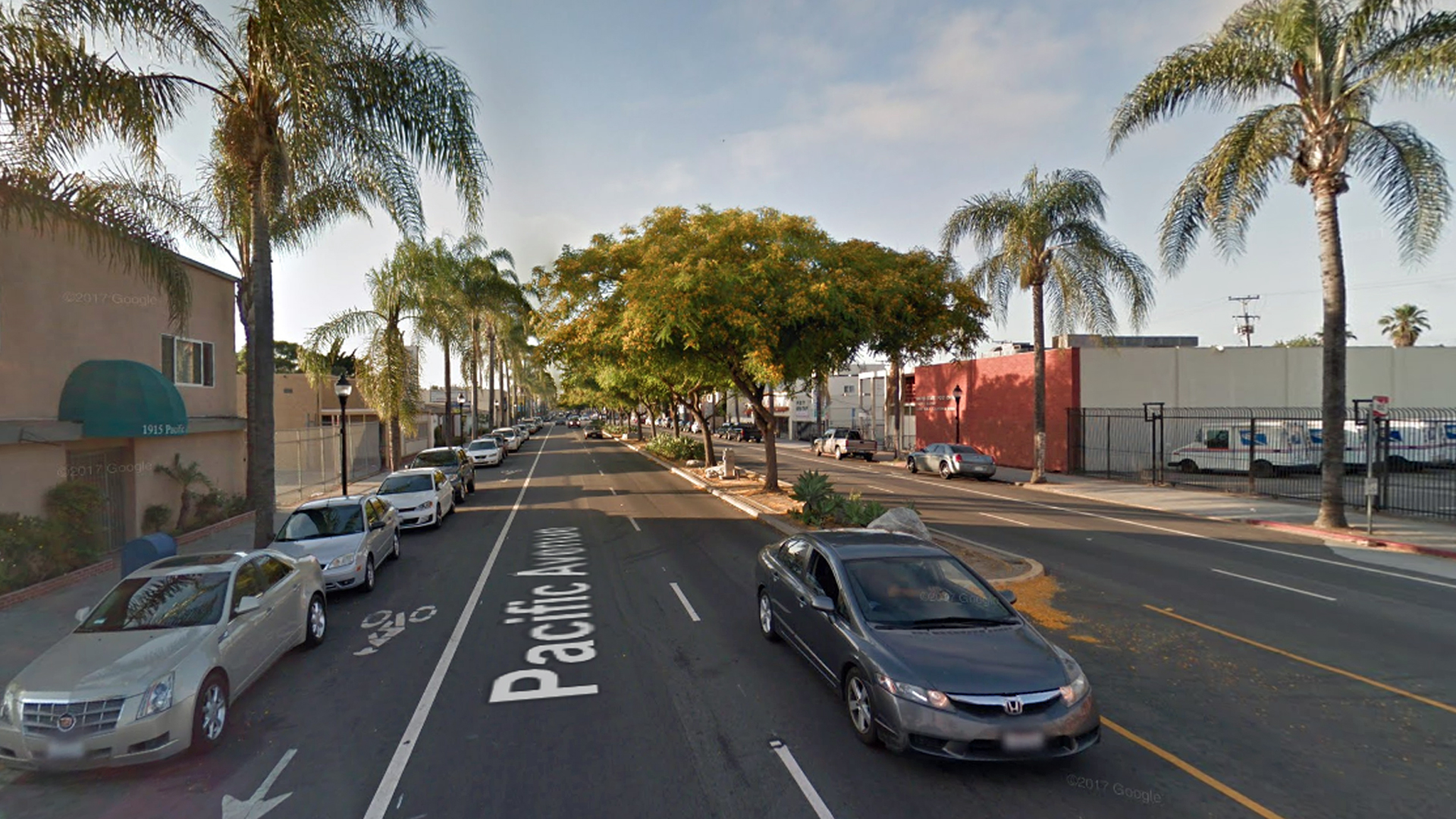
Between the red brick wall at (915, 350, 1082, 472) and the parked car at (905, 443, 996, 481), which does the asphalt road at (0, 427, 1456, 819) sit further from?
the red brick wall at (915, 350, 1082, 472)

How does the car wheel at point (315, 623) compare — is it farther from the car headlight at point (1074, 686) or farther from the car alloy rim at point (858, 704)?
the car headlight at point (1074, 686)

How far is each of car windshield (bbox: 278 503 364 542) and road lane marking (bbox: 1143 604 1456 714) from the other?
12.0 metres

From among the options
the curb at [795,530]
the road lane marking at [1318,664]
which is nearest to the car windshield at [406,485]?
the curb at [795,530]

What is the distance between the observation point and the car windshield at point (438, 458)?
2408 cm

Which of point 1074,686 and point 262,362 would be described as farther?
point 262,362

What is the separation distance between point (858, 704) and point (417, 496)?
14.2 m

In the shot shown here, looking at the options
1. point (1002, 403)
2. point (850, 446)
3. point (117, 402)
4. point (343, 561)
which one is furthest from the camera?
point (850, 446)

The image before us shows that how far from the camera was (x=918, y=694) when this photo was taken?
501 cm

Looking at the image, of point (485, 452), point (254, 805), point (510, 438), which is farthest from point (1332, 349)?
point (510, 438)

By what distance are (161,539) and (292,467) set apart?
25.0 m

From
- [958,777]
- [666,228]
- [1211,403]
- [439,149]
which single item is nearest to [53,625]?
[439,149]

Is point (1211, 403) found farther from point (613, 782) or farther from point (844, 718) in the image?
point (613, 782)

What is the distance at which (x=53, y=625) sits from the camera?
30.7 feet

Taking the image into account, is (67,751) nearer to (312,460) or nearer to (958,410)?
(312,460)
